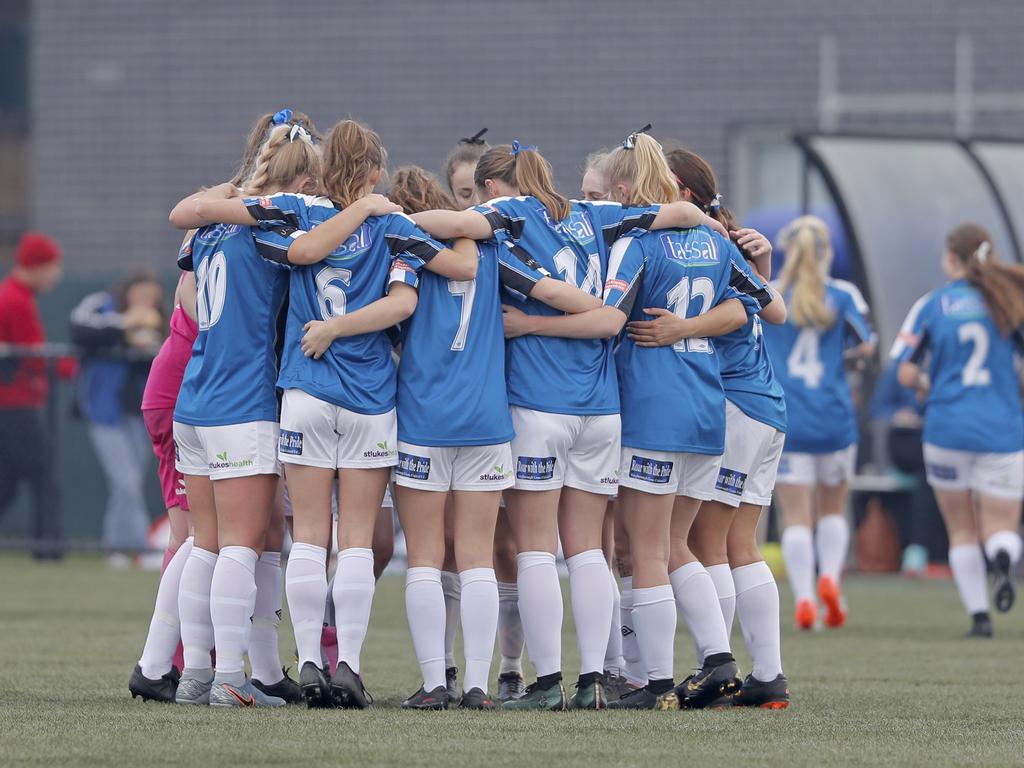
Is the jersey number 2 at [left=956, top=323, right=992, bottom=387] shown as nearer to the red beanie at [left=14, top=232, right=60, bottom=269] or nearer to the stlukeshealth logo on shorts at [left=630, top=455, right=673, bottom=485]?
the stlukeshealth logo on shorts at [left=630, top=455, right=673, bottom=485]

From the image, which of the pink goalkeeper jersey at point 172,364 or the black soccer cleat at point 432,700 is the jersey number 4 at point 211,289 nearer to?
the pink goalkeeper jersey at point 172,364

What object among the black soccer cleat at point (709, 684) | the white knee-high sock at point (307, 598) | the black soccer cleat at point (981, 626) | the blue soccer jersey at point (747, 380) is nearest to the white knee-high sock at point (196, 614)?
the white knee-high sock at point (307, 598)

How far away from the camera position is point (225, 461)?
6.27 metres

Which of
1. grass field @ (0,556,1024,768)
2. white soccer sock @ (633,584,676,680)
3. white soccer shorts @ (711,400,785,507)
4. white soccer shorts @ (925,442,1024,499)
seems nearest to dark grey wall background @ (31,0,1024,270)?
white soccer shorts @ (925,442,1024,499)

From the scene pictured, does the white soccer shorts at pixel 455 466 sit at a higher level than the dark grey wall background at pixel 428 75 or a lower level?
lower

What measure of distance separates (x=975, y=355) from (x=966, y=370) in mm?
92

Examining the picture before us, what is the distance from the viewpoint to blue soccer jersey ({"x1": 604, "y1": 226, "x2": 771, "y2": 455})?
6.44 meters

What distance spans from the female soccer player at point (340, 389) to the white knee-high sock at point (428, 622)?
154mm

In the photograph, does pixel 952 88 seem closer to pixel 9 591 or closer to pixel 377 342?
pixel 9 591

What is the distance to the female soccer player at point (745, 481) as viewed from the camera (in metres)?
6.71

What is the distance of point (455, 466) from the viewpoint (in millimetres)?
6266

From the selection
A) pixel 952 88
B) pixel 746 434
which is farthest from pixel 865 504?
pixel 746 434

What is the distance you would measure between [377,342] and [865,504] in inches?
372

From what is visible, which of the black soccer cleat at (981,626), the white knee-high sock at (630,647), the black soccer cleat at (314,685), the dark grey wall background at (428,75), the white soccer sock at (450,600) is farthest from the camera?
the dark grey wall background at (428,75)
